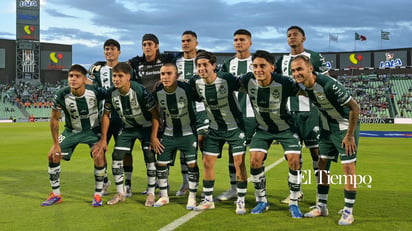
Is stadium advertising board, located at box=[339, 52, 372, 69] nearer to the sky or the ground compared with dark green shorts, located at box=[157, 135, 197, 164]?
nearer to the sky

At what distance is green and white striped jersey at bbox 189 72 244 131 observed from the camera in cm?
620

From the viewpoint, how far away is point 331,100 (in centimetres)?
559

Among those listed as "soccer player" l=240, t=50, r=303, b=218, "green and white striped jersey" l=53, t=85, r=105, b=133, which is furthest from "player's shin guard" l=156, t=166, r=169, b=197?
"soccer player" l=240, t=50, r=303, b=218

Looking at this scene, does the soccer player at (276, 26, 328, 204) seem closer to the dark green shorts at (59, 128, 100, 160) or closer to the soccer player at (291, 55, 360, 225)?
the soccer player at (291, 55, 360, 225)

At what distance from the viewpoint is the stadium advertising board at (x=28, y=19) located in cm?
6888

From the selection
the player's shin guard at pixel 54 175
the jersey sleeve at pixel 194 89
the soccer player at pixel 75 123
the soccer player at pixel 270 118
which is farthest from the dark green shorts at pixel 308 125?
the player's shin guard at pixel 54 175

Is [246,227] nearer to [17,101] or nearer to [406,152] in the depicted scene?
[406,152]

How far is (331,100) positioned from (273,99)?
31.1 inches

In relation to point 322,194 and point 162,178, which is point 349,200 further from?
point 162,178

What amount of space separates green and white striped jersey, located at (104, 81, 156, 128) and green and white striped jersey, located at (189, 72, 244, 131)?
0.87m

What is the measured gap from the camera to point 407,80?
63.8 metres

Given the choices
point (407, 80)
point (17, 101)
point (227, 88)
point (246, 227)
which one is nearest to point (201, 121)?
point (227, 88)

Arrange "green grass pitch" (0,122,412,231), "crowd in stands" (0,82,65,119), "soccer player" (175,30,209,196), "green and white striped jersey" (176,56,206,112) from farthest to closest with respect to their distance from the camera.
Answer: "crowd in stands" (0,82,65,119), "green and white striped jersey" (176,56,206,112), "soccer player" (175,30,209,196), "green grass pitch" (0,122,412,231)

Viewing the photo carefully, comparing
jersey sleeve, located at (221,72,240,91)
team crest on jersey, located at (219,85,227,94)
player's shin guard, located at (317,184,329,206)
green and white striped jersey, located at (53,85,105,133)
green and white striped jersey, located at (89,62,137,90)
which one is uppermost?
green and white striped jersey, located at (89,62,137,90)
